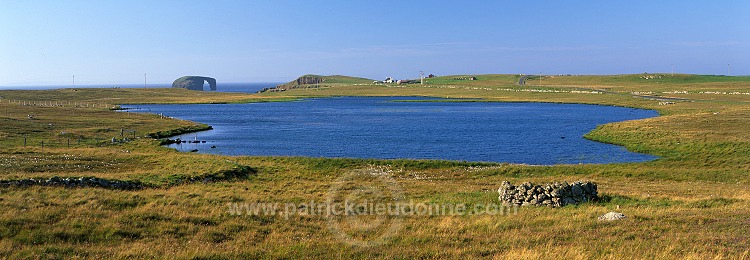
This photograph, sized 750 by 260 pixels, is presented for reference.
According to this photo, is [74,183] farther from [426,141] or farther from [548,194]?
[426,141]

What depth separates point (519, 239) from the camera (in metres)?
19.1

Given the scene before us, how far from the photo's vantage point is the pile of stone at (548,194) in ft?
95.2

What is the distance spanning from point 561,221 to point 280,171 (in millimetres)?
31843

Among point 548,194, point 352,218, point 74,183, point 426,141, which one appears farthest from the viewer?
point 426,141

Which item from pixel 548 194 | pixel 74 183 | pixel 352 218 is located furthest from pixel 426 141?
pixel 352 218

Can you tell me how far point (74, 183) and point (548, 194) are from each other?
1098 inches

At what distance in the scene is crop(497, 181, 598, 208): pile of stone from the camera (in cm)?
2902

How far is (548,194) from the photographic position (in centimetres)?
2939

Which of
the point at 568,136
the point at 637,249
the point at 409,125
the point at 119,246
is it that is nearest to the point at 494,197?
the point at 637,249

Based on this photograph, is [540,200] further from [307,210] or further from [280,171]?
[280,171]

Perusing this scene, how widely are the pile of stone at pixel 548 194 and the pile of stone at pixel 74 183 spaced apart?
75.4ft

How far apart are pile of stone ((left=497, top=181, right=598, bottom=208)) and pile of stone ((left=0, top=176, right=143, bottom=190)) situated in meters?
23.0

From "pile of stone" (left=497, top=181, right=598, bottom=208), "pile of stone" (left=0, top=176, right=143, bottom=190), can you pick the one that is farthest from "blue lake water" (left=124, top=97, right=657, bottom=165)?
"pile of stone" (left=0, top=176, right=143, bottom=190)

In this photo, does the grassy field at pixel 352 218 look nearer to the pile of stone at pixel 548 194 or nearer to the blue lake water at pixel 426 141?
the pile of stone at pixel 548 194
